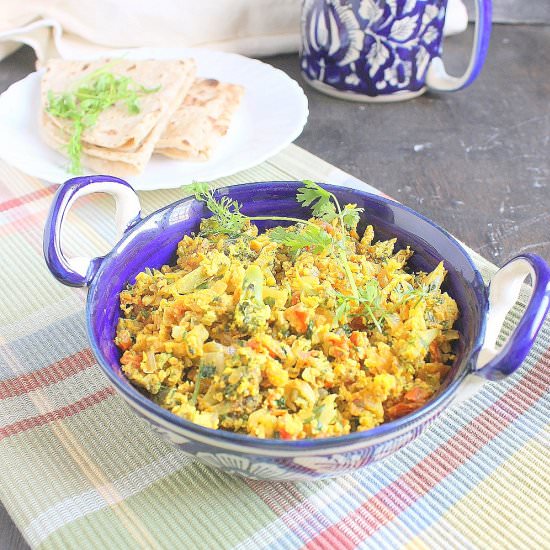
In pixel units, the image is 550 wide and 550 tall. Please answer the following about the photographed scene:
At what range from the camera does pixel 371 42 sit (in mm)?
2463

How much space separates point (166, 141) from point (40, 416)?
3.08 feet

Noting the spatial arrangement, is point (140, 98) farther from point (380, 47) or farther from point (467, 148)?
point (467, 148)

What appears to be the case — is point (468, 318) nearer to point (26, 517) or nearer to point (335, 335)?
point (335, 335)

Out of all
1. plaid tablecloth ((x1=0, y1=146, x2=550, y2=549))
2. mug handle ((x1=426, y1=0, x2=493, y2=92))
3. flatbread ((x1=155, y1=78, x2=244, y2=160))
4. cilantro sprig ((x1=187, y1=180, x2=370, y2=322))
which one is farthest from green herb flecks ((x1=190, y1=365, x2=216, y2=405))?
mug handle ((x1=426, y1=0, x2=493, y2=92))

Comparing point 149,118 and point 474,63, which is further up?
point 149,118

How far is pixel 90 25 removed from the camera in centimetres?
282

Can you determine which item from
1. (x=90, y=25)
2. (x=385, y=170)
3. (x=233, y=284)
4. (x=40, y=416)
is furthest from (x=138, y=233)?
(x=90, y=25)

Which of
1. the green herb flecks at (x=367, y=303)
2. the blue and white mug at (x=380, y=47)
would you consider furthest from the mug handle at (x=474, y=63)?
the green herb flecks at (x=367, y=303)

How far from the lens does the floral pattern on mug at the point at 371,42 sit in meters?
2.40

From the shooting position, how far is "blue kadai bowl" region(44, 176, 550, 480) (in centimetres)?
99

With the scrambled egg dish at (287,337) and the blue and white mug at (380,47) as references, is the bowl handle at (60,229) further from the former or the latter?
the blue and white mug at (380,47)

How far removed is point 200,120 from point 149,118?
0.48 ft

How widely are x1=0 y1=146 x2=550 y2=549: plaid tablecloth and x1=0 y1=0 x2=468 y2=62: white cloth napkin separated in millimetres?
1707

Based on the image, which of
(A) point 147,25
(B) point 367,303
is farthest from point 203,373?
(A) point 147,25
